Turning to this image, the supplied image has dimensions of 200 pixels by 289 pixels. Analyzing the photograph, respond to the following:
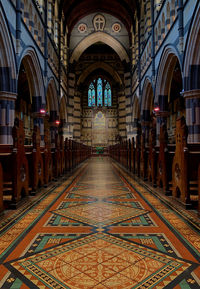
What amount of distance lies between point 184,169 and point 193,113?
405 centimetres

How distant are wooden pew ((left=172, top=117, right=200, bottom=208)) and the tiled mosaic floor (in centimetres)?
38

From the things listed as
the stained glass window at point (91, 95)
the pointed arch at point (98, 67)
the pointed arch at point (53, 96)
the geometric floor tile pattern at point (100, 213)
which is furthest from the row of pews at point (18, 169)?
the stained glass window at point (91, 95)

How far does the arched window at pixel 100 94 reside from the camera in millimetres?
28219

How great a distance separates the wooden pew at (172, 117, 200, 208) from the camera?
3.11 metres

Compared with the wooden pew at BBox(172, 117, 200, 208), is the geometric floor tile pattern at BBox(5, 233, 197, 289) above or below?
below

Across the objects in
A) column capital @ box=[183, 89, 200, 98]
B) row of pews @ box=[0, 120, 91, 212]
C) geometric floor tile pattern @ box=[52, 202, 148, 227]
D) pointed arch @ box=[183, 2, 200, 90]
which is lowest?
geometric floor tile pattern @ box=[52, 202, 148, 227]

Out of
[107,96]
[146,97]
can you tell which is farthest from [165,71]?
[107,96]

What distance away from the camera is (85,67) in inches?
991

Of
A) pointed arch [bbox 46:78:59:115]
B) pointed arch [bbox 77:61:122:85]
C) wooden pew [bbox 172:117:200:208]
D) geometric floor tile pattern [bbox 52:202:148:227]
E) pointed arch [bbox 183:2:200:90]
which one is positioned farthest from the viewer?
pointed arch [bbox 77:61:122:85]

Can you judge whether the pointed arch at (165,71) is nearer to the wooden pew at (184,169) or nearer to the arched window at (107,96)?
the wooden pew at (184,169)

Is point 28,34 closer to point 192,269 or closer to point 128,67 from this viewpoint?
point 192,269

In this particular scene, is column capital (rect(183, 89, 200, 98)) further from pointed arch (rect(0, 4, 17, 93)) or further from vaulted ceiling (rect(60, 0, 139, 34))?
vaulted ceiling (rect(60, 0, 139, 34))

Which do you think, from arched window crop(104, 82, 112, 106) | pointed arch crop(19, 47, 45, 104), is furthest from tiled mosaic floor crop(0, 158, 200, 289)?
arched window crop(104, 82, 112, 106)

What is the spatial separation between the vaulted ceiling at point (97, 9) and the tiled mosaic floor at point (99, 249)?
658 inches
